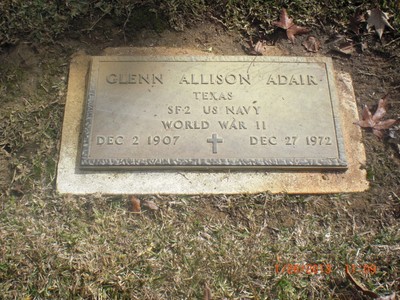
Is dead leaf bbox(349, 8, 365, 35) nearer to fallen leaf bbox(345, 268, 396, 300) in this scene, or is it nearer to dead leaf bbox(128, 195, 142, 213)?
fallen leaf bbox(345, 268, 396, 300)

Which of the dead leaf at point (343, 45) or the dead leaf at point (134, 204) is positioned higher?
the dead leaf at point (343, 45)

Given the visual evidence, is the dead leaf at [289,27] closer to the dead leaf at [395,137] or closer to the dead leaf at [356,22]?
the dead leaf at [356,22]

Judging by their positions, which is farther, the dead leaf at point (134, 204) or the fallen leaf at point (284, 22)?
the fallen leaf at point (284, 22)

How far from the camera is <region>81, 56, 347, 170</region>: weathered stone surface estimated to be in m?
2.47

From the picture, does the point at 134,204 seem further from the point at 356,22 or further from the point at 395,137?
the point at 356,22

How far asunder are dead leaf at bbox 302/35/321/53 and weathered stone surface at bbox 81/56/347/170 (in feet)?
0.68

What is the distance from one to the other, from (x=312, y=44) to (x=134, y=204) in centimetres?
183

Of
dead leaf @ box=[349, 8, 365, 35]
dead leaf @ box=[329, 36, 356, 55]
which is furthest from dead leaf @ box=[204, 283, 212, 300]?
dead leaf @ box=[349, 8, 365, 35]

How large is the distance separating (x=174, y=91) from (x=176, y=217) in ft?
2.84

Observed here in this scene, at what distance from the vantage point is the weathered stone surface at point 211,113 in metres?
2.47

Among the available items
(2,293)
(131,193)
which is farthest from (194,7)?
(2,293)
